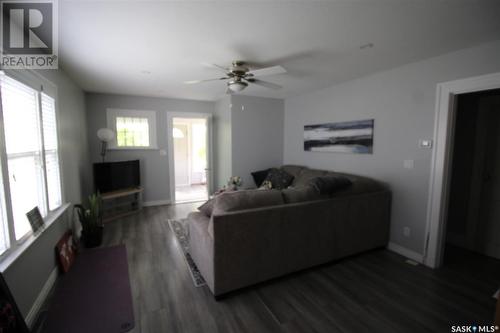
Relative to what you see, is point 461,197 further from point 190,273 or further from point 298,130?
point 190,273

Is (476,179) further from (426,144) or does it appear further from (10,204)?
(10,204)

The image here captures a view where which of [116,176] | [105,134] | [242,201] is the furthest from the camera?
[116,176]

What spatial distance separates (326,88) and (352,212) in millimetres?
2468

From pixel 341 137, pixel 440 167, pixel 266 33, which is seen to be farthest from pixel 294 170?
pixel 266 33

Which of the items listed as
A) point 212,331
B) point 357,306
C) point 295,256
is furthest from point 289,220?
point 212,331

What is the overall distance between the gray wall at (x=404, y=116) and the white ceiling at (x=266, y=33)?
18 cm

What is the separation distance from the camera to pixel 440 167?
104 inches

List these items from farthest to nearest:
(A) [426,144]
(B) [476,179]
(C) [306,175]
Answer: (C) [306,175] → (B) [476,179] → (A) [426,144]

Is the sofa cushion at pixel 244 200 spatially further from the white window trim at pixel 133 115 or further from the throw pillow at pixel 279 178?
the white window trim at pixel 133 115

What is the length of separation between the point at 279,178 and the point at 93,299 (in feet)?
11.2

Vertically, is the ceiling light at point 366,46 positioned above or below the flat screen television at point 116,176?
above

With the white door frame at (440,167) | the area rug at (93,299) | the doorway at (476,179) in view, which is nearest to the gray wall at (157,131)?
the area rug at (93,299)

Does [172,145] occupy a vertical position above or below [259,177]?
above

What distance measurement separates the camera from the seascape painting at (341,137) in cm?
350
